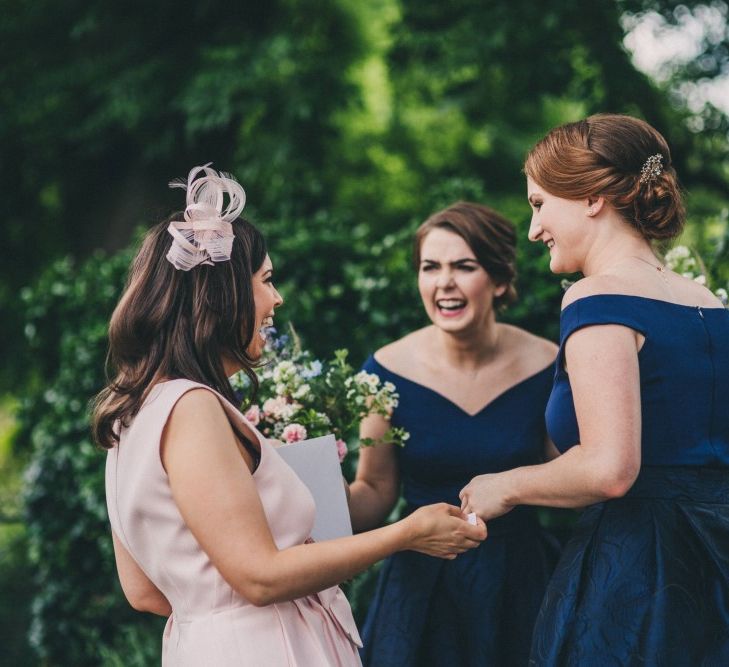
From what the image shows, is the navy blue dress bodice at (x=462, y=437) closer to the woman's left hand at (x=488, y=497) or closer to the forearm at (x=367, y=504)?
the forearm at (x=367, y=504)

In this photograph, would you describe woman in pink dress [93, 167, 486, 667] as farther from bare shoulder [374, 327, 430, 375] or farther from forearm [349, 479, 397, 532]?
bare shoulder [374, 327, 430, 375]

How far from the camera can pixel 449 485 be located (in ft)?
10.5

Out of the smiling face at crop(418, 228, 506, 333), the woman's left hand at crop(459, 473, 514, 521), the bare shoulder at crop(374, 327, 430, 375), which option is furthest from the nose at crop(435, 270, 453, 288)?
the woman's left hand at crop(459, 473, 514, 521)

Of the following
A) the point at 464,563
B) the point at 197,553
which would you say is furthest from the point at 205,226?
the point at 464,563

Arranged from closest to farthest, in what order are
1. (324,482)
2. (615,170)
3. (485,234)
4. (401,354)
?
1. (615,170)
2. (324,482)
3. (485,234)
4. (401,354)

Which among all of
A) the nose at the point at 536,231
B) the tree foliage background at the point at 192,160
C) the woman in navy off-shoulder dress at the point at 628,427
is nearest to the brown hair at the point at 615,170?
the woman in navy off-shoulder dress at the point at 628,427

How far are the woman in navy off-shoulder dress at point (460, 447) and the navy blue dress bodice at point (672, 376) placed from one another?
2.98 ft

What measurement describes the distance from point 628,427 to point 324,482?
898 millimetres

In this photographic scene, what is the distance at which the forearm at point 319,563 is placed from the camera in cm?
187

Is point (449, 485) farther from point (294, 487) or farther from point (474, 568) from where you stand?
point (294, 487)

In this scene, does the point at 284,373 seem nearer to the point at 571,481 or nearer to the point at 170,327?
the point at 170,327

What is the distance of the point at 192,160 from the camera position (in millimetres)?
7590

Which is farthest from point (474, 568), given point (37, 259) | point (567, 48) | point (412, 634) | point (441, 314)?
point (37, 259)

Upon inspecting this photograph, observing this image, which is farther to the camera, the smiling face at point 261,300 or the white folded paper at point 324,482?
the white folded paper at point 324,482
